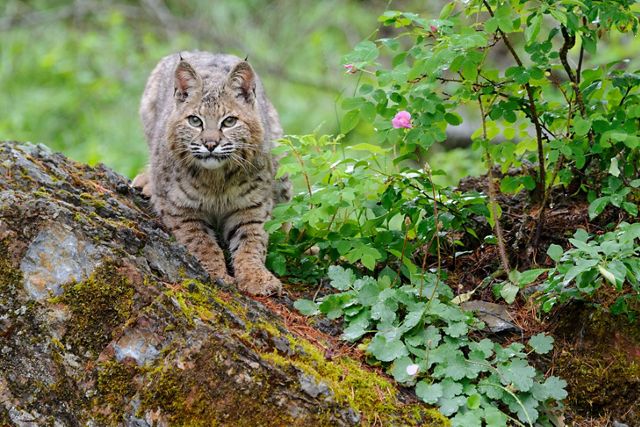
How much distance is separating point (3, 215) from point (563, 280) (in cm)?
227

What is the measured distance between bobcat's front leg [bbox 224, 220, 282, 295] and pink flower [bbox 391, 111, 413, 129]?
38.8 inches

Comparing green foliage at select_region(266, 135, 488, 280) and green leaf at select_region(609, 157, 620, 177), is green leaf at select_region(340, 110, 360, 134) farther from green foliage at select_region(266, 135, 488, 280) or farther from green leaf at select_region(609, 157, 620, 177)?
green leaf at select_region(609, 157, 620, 177)

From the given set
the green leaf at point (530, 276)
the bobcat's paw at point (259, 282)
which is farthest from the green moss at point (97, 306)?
the green leaf at point (530, 276)

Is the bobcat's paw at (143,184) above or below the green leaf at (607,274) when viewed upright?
below

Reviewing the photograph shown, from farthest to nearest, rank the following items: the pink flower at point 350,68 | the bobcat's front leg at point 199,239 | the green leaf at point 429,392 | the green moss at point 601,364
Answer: the bobcat's front leg at point 199,239 → the pink flower at point 350,68 → the green moss at point 601,364 → the green leaf at point 429,392

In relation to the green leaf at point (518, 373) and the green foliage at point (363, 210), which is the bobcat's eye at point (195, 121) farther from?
the green leaf at point (518, 373)

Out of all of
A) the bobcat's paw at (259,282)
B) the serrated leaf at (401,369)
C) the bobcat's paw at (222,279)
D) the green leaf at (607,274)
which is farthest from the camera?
the bobcat's paw at (259,282)

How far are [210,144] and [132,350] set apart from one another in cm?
156

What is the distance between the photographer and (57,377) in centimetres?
320

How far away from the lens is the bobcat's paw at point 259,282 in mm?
4152

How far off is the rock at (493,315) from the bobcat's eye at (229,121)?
1597mm

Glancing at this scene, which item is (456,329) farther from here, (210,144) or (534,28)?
(210,144)

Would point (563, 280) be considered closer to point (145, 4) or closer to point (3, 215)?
point (3, 215)

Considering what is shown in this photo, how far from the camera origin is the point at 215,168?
461 centimetres
